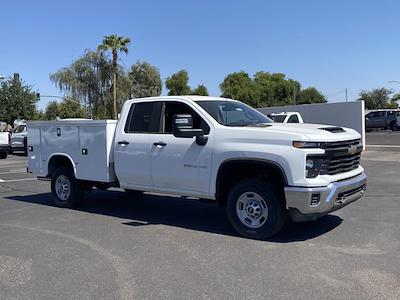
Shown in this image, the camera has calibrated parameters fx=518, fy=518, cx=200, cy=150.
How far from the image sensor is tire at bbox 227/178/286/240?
22.3 feet

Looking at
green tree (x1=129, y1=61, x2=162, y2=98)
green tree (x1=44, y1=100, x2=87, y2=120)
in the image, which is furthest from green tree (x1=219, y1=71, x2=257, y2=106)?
green tree (x1=44, y1=100, x2=87, y2=120)

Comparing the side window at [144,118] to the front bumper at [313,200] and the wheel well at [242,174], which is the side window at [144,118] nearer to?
the wheel well at [242,174]

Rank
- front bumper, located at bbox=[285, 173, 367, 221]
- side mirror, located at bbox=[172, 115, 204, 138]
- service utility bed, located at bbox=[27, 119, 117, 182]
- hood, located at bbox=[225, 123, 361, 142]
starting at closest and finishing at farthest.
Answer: front bumper, located at bbox=[285, 173, 367, 221] → hood, located at bbox=[225, 123, 361, 142] → side mirror, located at bbox=[172, 115, 204, 138] → service utility bed, located at bbox=[27, 119, 117, 182]

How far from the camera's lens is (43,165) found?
402 inches

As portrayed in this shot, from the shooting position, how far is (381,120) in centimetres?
4566

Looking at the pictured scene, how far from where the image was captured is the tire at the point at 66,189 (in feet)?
31.8

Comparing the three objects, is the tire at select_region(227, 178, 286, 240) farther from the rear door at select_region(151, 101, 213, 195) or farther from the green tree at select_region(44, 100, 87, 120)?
the green tree at select_region(44, 100, 87, 120)

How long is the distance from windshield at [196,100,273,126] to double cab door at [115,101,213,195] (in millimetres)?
230

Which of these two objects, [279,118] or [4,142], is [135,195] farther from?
[4,142]

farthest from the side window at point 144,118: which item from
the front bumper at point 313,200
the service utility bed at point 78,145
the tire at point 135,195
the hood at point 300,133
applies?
the front bumper at point 313,200

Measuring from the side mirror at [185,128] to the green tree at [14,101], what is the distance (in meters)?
47.0

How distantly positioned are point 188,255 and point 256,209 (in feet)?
4.13

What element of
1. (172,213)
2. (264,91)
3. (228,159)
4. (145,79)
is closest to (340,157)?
(228,159)

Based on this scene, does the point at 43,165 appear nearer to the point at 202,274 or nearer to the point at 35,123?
the point at 35,123
